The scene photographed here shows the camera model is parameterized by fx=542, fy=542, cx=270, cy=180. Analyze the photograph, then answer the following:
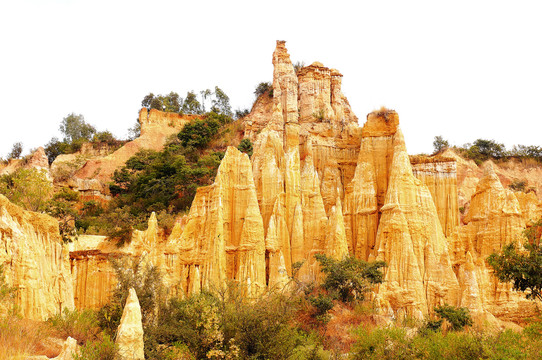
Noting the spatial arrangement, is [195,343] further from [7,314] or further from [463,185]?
[463,185]

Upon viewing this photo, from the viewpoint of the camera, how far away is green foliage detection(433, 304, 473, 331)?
24.5m

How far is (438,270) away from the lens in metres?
27.7

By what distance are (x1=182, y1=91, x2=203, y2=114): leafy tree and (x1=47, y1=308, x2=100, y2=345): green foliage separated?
54.5 m

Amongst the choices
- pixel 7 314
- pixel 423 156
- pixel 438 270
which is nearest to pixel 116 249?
pixel 7 314

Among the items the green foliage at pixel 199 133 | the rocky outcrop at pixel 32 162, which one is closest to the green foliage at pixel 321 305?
the rocky outcrop at pixel 32 162

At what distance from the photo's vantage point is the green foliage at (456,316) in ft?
80.3

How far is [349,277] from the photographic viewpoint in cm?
2520

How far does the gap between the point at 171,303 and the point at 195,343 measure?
2271mm

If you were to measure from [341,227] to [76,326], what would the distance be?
16.3 metres

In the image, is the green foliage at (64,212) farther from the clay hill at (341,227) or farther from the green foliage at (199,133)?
the green foliage at (199,133)

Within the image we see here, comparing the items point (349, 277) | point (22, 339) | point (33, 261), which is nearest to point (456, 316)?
point (349, 277)

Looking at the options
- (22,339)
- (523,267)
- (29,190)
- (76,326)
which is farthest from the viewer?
(29,190)

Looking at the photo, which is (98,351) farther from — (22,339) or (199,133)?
(199,133)

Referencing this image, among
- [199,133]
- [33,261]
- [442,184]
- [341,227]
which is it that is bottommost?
[33,261]
